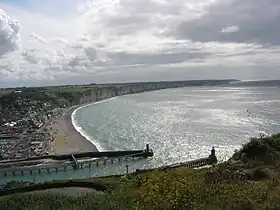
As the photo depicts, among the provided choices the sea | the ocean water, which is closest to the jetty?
the sea

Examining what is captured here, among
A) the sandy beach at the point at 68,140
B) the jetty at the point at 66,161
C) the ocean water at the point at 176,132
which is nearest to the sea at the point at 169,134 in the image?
the ocean water at the point at 176,132

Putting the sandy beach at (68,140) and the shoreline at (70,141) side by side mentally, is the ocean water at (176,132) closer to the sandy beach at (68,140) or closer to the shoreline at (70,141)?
the shoreline at (70,141)

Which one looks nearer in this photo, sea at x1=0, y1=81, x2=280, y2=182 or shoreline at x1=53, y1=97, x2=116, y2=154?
sea at x1=0, y1=81, x2=280, y2=182

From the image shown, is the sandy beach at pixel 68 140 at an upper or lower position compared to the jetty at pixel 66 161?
upper

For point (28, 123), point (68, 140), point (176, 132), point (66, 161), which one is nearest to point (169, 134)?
point (176, 132)

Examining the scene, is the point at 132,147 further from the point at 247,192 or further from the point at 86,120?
the point at 247,192

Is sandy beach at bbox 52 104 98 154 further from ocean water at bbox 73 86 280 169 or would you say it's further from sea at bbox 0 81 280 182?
ocean water at bbox 73 86 280 169

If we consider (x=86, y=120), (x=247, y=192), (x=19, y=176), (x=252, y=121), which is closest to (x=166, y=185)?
(x=247, y=192)

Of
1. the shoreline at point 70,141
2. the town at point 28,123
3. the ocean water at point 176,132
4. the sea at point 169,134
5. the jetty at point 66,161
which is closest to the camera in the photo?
the jetty at point 66,161
